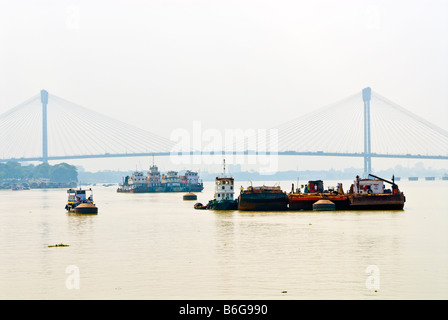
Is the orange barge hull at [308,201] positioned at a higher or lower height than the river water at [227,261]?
higher

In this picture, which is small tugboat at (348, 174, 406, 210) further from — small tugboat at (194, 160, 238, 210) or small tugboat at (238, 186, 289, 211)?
small tugboat at (194, 160, 238, 210)

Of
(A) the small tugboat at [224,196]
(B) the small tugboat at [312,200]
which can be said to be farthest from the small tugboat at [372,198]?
(A) the small tugboat at [224,196]

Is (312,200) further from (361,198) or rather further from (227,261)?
(227,261)

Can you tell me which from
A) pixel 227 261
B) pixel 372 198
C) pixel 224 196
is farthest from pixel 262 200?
pixel 227 261

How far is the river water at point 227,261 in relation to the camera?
27656mm

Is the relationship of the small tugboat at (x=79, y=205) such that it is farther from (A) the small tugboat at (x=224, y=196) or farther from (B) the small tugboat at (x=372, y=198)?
(B) the small tugboat at (x=372, y=198)

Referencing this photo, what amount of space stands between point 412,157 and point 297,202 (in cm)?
9930

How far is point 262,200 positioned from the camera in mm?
82812

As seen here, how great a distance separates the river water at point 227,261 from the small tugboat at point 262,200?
19811 mm

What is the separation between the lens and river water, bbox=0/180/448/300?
2766cm

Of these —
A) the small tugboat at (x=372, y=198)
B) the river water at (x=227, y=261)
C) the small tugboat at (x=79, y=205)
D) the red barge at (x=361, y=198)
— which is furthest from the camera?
the red barge at (x=361, y=198)
